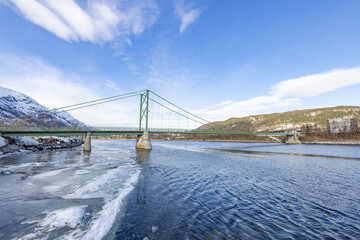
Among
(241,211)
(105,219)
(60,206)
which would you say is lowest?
(241,211)

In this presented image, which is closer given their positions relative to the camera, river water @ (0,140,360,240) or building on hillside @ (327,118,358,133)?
river water @ (0,140,360,240)

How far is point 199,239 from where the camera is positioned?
6312 millimetres

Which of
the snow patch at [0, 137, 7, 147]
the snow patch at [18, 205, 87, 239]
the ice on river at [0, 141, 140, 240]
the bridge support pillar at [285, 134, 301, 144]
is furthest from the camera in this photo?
the bridge support pillar at [285, 134, 301, 144]

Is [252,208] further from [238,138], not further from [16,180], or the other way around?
[238,138]

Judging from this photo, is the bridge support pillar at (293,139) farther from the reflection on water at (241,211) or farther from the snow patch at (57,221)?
the snow patch at (57,221)

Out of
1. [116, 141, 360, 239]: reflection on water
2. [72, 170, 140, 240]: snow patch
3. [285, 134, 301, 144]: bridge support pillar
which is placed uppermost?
[285, 134, 301, 144]: bridge support pillar

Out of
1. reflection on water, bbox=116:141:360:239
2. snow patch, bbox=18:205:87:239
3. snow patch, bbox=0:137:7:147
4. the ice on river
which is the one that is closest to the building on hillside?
reflection on water, bbox=116:141:360:239

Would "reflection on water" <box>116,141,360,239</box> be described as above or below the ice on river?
below

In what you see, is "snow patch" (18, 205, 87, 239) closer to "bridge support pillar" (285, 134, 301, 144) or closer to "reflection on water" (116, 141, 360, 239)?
"reflection on water" (116, 141, 360, 239)

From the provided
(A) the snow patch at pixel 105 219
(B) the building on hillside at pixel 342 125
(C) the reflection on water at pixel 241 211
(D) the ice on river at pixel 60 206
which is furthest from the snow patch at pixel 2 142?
(B) the building on hillside at pixel 342 125

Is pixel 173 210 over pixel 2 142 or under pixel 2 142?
under

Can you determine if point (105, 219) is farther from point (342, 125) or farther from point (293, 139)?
point (342, 125)

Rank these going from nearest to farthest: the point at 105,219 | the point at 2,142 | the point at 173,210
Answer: the point at 105,219 < the point at 173,210 < the point at 2,142

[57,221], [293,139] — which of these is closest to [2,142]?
[57,221]
